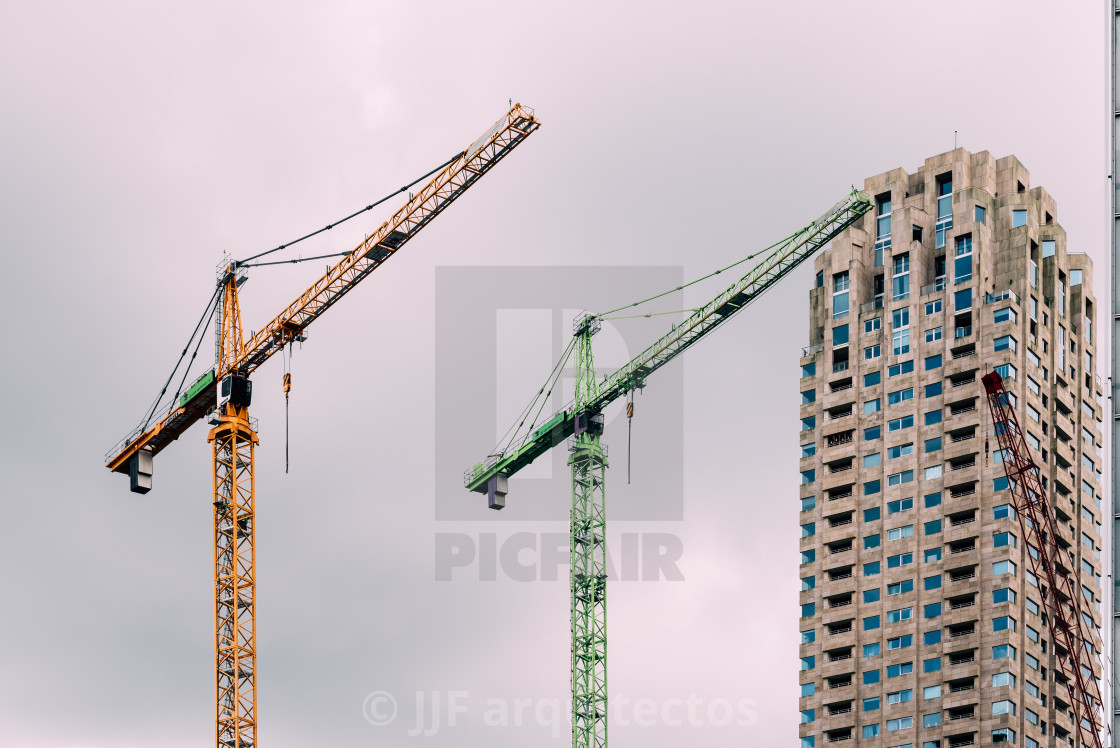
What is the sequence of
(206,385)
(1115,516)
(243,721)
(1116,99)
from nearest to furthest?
(1115,516) → (1116,99) → (243,721) → (206,385)

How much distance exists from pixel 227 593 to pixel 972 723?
58714mm

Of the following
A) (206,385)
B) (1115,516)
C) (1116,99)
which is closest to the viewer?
(1115,516)

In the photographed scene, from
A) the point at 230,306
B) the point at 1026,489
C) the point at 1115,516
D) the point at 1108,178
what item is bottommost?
the point at 1115,516

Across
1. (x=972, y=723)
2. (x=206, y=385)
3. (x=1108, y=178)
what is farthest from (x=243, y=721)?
(x=1108, y=178)

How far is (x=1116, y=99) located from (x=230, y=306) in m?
99.1

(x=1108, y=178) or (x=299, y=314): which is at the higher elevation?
(x=299, y=314)

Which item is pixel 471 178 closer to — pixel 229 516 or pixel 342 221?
pixel 342 221

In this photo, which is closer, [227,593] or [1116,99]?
[1116,99]

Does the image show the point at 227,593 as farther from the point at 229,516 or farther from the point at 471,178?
the point at 471,178

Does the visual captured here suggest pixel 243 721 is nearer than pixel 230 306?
Yes


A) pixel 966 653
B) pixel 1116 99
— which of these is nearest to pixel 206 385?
pixel 966 653

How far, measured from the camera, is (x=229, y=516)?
7362 inches

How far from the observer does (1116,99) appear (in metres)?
111

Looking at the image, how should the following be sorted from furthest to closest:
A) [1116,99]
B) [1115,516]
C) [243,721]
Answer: [243,721] → [1116,99] → [1115,516]
